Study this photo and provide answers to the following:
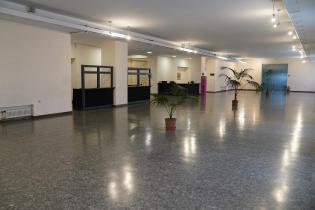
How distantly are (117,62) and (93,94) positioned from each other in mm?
1863

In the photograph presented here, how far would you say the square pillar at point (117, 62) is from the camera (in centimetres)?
1202

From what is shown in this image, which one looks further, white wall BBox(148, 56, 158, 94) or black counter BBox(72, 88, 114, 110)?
white wall BBox(148, 56, 158, 94)

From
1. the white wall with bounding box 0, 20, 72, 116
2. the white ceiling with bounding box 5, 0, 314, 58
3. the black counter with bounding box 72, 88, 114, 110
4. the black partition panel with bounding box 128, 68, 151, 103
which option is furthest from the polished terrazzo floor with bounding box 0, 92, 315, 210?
the black partition panel with bounding box 128, 68, 151, 103

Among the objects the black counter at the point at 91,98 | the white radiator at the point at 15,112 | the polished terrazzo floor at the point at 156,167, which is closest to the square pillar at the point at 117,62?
the black counter at the point at 91,98

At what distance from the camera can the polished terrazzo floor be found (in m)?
3.00

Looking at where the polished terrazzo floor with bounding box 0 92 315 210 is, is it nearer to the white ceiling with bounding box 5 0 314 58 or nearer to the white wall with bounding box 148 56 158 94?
the white ceiling with bounding box 5 0 314 58

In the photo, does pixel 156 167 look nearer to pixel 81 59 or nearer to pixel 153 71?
pixel 81 59

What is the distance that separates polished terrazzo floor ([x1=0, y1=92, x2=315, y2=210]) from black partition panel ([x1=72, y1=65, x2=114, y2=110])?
378cm

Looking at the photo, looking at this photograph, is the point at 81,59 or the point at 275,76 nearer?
the point at 81,59

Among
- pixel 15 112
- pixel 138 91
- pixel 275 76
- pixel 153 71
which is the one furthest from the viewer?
pixel 275 76

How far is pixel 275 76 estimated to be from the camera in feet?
85.6

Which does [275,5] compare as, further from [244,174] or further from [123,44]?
[123,44]

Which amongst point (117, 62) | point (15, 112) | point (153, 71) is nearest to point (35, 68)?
point (15, 112)

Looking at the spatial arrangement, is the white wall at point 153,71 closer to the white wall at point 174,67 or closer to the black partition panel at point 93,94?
the white wall at point 174,67
